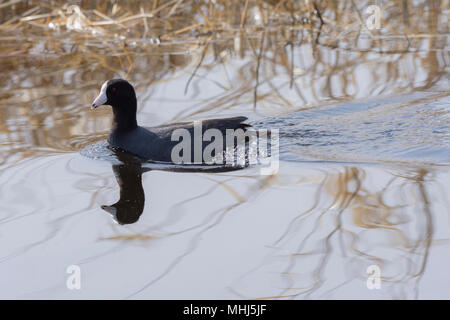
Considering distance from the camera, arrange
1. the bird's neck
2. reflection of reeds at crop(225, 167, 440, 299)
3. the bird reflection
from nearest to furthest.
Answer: reflection of reeds at crop(225, 167, 440, 299) < the bird reflection < the bird's neck

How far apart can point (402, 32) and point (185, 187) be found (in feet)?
15.3

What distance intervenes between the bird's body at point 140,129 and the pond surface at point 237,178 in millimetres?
147

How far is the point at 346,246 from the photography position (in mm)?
3162

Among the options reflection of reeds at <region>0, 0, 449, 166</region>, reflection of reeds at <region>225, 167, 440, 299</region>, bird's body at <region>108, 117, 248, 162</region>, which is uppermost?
reflection of reeds at <region>0, 0, 449, 166</region>

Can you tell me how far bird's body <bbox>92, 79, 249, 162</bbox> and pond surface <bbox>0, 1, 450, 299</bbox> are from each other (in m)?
0.15

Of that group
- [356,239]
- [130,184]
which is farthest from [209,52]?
[356,239]

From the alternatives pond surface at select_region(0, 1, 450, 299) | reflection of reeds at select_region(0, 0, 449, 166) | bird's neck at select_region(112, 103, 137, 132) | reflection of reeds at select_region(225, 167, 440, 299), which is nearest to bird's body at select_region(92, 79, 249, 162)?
bird's neck at select_region(112, 103, 137, 132)

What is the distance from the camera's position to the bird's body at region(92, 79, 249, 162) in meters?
4.71

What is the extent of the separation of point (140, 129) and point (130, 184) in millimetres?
769

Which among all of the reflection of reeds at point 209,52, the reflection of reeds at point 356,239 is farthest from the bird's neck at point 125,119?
the reflection of reeds at point 356,239

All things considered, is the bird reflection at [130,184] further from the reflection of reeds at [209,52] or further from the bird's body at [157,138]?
the reflection of reeds at [209,52]

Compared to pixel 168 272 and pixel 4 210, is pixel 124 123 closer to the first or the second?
pixel 4 210

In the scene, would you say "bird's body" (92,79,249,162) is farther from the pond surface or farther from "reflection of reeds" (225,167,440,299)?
"reflection of reeds" (225,167,440,299)
